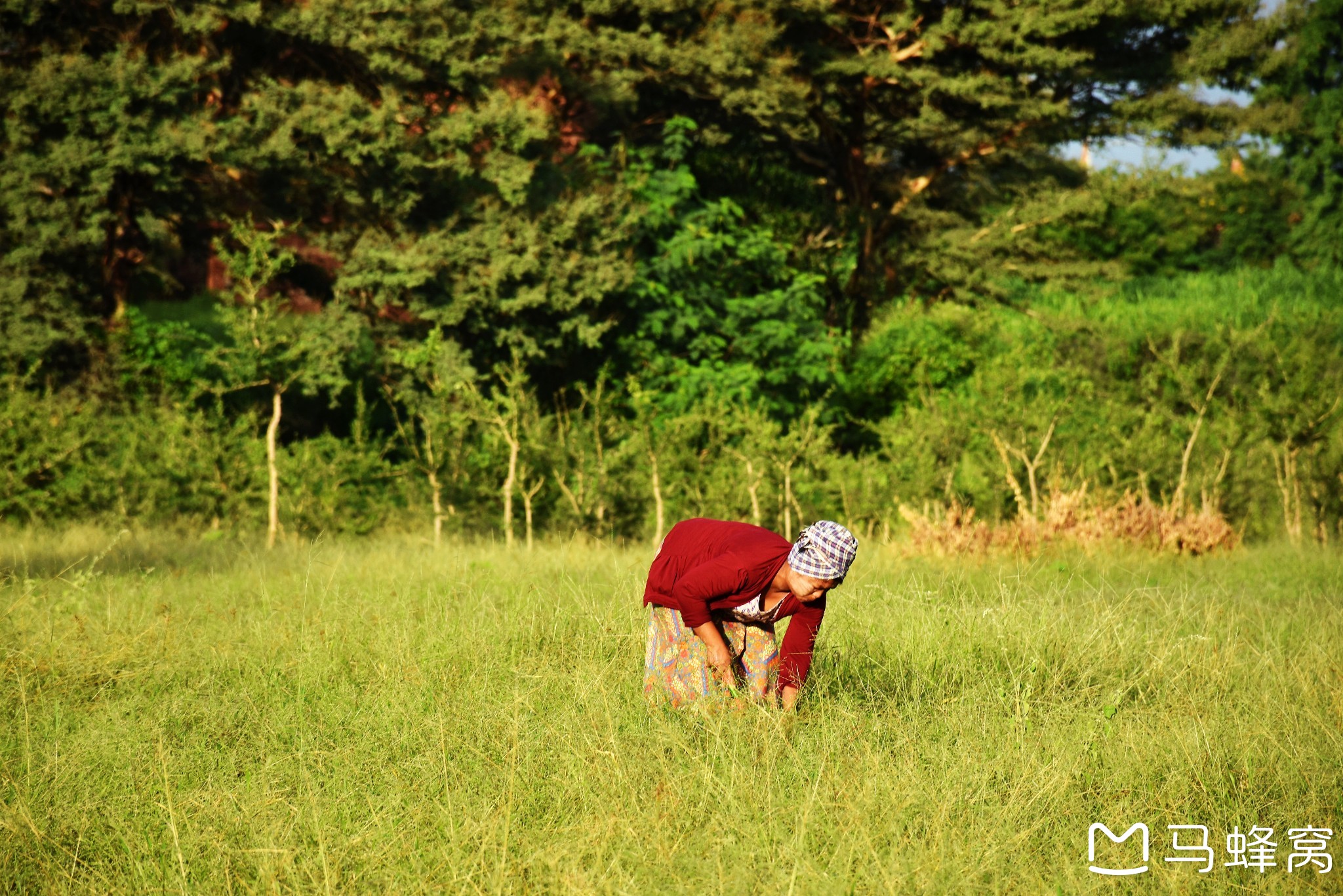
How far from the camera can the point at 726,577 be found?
3.95 metres

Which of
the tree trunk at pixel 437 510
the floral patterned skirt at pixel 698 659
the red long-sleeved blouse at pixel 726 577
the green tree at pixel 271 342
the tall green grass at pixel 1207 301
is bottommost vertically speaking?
the tree trunk at pixel 437 510

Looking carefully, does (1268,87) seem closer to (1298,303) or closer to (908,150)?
(1298,303)

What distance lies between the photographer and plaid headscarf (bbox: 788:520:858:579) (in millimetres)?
3895

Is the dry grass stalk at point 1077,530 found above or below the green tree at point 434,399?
below

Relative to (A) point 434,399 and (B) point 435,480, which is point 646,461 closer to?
(B) point 435,480

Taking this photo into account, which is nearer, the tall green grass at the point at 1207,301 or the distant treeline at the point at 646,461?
the distant treeline at the point at 646,461

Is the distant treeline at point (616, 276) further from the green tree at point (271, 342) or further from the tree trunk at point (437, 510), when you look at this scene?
the tree trunk at point (437, 510)

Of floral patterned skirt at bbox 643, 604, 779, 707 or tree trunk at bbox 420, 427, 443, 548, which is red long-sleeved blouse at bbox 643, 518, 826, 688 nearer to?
floral patterned skirt at bbox 643, 604, 779, 707

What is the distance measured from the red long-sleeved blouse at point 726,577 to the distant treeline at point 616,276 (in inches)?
262

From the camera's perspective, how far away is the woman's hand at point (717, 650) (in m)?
4.04

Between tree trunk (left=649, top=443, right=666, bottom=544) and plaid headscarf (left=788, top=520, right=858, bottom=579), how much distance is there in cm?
675

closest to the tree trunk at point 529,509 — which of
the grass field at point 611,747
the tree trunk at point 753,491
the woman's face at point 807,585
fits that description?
the tree trunk at point 753,491

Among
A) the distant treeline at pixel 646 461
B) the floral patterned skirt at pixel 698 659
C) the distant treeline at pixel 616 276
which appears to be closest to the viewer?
the floral patterned skirt at pixel 698 659

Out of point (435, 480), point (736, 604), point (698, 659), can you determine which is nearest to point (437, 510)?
point (435, 480)
